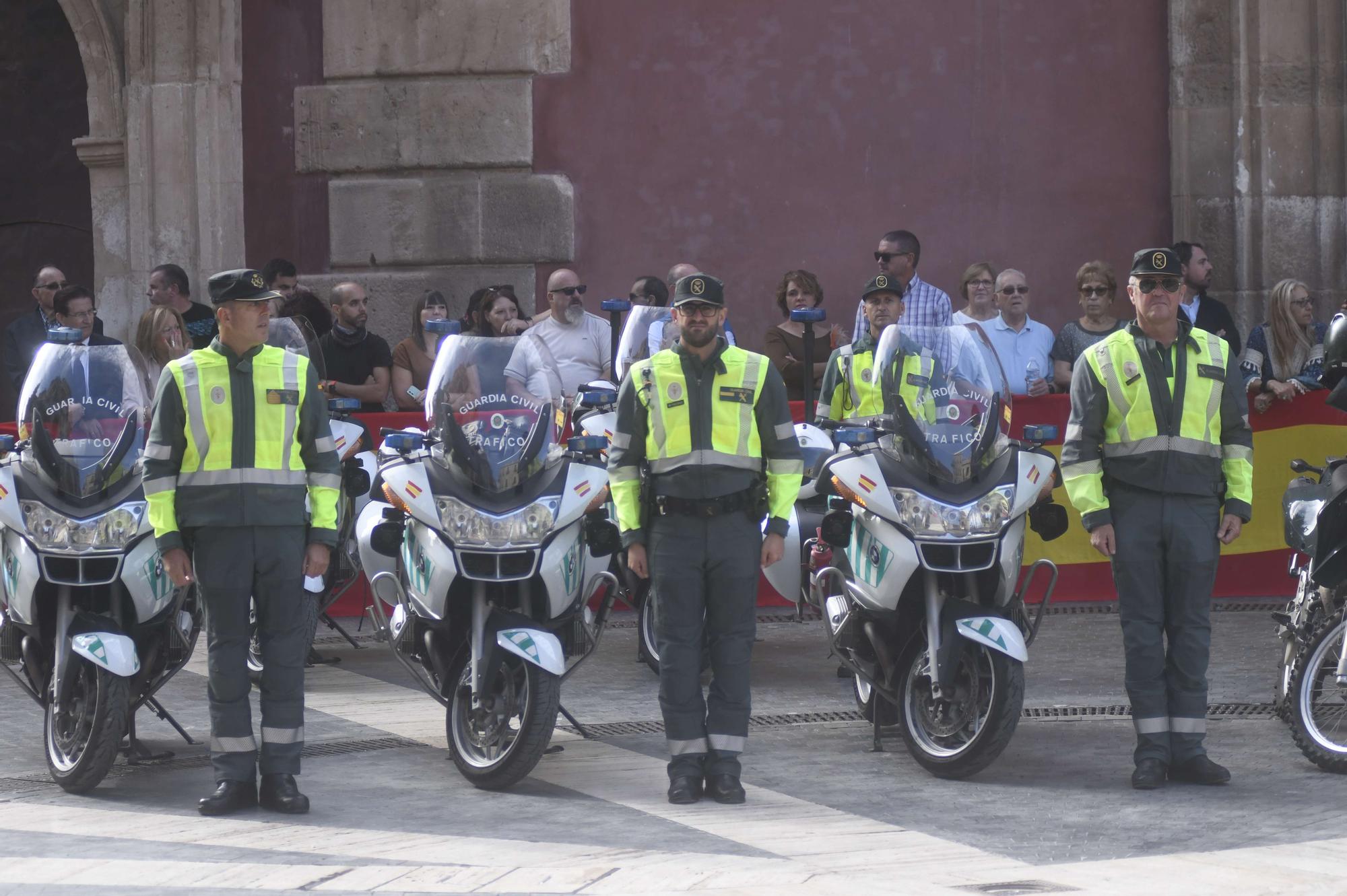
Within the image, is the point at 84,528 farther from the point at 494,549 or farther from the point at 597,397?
the point at 597,397

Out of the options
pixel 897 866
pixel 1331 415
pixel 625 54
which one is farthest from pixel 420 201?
pixel 897 866

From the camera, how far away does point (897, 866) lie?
6.23m

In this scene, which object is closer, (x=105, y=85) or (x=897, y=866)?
(x=897, y=866)

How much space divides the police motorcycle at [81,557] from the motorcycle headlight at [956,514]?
261 cm

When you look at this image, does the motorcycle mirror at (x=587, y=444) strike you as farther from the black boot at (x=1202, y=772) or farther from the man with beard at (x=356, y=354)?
the man with beard at (x=356, y=354)

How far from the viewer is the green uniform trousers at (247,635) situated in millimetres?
7172

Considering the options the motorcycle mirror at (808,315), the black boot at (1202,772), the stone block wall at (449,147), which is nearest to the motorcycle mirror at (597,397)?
the motorcycle mirror at (808,315)

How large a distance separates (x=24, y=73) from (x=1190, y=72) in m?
9.08

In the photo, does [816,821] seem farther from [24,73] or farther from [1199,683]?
[24,73]

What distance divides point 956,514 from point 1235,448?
3.36 ft

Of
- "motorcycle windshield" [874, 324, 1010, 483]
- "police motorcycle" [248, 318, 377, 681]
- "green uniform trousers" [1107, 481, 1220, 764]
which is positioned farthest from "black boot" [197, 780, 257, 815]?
"green uniform trousers" [1107, 481, 1220, 764]

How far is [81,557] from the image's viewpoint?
7.60m

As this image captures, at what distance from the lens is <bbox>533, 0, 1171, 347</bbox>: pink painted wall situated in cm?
1398

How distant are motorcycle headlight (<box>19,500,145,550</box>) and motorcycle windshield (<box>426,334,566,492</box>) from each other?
3.70 ft
